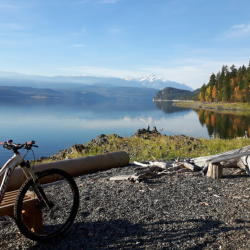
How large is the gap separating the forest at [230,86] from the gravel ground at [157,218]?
369 ft

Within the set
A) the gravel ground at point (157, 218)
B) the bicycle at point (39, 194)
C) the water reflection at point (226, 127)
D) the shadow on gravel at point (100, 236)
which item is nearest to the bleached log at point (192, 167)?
the gravel ground at point (157, 218)

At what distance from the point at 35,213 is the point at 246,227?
428 cm

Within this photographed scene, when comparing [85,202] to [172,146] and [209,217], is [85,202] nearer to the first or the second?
[209,217]

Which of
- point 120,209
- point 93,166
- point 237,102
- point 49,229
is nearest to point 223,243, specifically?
point 120,209

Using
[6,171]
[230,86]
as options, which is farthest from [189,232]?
[230,86]

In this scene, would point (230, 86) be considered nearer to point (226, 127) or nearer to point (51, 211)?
point (226, 127)

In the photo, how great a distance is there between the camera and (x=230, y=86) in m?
122

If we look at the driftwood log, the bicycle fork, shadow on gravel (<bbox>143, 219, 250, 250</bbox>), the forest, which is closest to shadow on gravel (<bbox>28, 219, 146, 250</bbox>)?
shadow on gravel (<bbox>143, 219, 250, 250</bbox>)

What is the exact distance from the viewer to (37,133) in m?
42.0

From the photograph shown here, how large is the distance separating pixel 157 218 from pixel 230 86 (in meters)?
128

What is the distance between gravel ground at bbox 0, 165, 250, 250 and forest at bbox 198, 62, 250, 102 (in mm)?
112356

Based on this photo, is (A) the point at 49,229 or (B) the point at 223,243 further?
(A) the point at 49,229

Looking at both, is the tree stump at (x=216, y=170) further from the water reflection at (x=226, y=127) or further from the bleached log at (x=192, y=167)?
the water reflection at (x=226, y=127)

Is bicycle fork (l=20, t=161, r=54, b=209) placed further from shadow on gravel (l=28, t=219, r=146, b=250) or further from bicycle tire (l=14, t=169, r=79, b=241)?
shadow on gravel (l=28, t=219, r=146, b=250)
